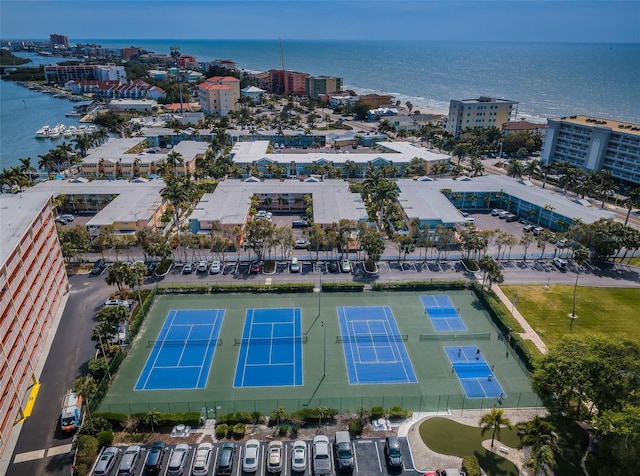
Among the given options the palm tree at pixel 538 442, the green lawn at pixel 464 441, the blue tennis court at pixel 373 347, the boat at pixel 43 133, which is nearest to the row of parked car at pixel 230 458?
the green lawn at pixel 464 441

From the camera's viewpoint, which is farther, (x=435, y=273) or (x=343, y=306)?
(x=435, y=273)

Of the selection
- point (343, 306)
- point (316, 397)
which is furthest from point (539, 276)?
point (316, 397)

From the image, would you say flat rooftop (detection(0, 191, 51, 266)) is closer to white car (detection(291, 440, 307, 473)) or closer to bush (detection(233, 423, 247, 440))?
bush (detection(233, 423, 247, 440))

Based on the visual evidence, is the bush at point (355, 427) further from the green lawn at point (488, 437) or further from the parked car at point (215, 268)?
the parked car at point (215, 268)

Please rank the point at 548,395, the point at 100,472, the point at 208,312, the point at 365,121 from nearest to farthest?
1. the point at 100,472
2. the point at 548,395
3. the point at 208,312
4. the point at 365,121

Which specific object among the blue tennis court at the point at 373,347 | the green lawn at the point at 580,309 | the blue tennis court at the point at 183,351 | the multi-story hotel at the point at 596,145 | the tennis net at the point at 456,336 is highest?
the multi-story hotel at the point at 596,145

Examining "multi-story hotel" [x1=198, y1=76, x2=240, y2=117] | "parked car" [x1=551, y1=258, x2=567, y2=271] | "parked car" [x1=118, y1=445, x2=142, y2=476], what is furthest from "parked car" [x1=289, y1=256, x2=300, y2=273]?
"multi-story hotel" [x1=198, y1=76, x2=240, y2=117]

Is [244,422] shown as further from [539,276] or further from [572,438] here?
[539,276]
